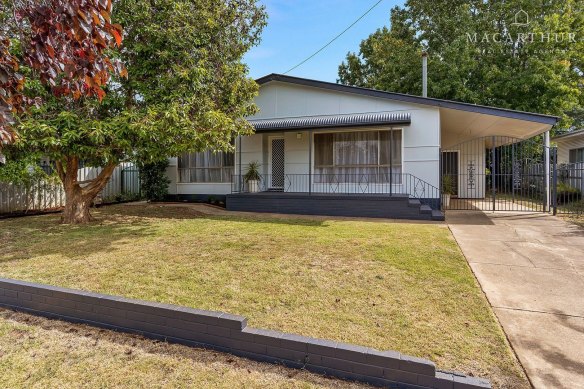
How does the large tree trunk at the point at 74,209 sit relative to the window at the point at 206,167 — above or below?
below

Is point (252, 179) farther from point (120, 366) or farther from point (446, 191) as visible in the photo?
point (120, 366)

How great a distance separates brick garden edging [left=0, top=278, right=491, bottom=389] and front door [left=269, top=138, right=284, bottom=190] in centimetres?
985

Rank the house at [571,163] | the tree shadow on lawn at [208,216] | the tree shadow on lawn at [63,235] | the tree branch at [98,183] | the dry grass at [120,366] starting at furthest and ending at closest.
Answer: the house at [571,163] → the tree shadow on lawn at [208,216] → the tree branch at [98,183] → the tree shadow on lawn at [63,235] → the dry grass at [120,366]

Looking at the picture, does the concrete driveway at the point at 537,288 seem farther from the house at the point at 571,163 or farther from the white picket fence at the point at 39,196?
the white picket fence at the point at 39,196

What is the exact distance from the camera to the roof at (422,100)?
10180mm

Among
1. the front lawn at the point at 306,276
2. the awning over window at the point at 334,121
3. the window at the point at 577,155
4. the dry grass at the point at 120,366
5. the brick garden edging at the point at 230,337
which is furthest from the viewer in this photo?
the window at the point at 577,155

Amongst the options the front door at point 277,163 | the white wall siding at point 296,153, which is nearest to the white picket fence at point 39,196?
the front door at point 277,163

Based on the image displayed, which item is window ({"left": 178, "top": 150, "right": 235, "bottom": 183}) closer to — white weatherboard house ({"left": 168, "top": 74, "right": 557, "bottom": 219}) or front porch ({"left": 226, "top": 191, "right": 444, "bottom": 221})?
white weatherboard house ({"left": 168, "top": 74, "right": 557, "bottom": 219})

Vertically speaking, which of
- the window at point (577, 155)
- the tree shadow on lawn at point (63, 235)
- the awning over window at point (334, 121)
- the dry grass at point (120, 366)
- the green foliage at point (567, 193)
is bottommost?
the dry grass at point (120, 366)

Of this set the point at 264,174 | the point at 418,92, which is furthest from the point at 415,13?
the point at 264,174

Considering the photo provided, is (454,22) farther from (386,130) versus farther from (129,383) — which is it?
(129,383)

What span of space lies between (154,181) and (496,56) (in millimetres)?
20160

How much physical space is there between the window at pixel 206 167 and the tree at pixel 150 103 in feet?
15.7

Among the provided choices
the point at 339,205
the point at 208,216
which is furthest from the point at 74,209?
the point at 339,205
